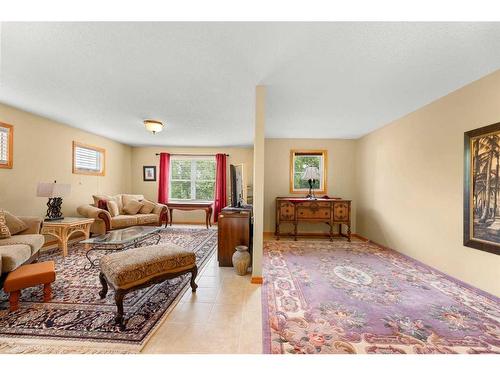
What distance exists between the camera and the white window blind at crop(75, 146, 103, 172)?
175 inches

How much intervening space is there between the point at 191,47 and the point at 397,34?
1622 millimetres

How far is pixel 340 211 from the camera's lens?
4336 millimetres

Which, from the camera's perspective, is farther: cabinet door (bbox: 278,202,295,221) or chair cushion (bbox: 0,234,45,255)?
cabinet door (bbox: 278,202,295,221)

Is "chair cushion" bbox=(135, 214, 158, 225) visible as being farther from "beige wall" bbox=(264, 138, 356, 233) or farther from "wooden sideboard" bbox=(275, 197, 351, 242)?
"wooden sideboard" bbox=(275, 197, 351, 242)

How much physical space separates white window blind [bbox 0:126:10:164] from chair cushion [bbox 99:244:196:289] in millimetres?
2773

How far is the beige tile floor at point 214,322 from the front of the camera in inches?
56.2

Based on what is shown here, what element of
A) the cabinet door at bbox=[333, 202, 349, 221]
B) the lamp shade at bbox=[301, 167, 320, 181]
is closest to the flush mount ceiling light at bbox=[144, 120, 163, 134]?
the lamp shade at bbox=[301, 167, 320, 181]

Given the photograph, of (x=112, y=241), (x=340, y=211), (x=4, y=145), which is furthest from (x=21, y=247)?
(x=340, y=211)

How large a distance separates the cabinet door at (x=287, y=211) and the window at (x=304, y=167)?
717 mm

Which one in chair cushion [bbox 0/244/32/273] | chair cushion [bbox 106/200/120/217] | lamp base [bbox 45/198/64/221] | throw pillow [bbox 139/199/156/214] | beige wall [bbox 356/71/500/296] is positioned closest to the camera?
chair cushion [bbox 0/244/32/273]

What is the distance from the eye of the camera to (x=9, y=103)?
3041 mm

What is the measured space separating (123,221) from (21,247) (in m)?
2.19

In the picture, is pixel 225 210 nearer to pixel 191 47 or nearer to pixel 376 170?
pixel 191 47
